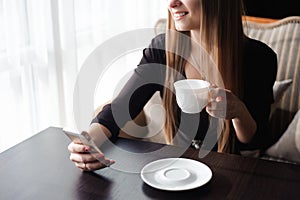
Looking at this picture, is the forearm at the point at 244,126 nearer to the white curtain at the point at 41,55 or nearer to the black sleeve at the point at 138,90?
the black sleeve at the point at 138,90

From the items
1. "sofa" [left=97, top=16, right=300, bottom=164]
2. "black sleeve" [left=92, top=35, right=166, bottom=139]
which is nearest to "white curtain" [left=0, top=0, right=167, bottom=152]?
"sofa" [left=97, top=16, right=300, bottom=164]

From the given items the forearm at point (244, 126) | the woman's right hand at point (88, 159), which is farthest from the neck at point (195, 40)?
the woman's right hand at point (88, 159)

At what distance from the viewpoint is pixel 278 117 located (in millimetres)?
1805

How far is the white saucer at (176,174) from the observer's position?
0.99 meters

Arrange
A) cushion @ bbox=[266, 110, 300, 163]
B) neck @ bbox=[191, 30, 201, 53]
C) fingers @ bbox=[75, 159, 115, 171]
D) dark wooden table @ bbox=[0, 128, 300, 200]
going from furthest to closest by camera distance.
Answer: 1. cushion @ bbox=[266, 110, 300, 163]
2. neck @ bbox=[191, 30, 201, 53]
3. fingers @ bbox=[75, 159, 115, 171]
4. dark wooden table @ bbox=[0, 128, 300, 200]

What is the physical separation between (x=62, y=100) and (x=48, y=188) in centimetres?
114

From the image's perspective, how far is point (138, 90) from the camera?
58.5 inches

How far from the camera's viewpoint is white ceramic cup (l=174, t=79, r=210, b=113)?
102cm

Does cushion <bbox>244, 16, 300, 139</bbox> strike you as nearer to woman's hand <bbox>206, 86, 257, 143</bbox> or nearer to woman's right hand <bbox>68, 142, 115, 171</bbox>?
woman's hand <bbox>206, 86, 257, 143</bbox>

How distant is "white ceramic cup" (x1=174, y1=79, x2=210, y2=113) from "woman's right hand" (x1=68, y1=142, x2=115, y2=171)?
0.77ft

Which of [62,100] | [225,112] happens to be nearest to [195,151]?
[225,112]

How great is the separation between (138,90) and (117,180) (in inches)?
20.1

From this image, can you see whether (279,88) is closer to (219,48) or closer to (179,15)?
(219,48)

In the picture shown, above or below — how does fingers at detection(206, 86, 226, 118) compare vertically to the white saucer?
above
